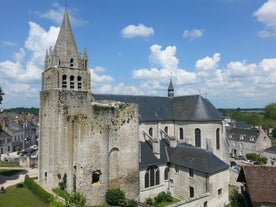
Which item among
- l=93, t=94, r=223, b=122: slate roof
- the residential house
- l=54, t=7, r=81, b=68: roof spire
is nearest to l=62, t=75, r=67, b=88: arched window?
l=54, t=7, r=81, b=68: roof spire

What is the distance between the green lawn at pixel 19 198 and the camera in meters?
23.4

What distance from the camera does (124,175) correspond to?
2388cm

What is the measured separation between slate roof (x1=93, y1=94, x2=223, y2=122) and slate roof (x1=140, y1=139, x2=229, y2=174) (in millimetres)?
4744

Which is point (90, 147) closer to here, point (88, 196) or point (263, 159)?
point (88, 196)

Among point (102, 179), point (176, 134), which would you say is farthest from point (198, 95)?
point (102, 179)

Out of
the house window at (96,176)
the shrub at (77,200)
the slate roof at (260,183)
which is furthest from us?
the house window at (96,176)

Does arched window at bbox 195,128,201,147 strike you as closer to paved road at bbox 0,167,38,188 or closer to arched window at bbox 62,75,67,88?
arched window at bbox 62,75,67,88

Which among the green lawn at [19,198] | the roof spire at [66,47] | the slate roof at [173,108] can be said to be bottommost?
the green lawn at [19,198]

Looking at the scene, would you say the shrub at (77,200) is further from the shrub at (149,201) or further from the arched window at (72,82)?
the arched window at (72,82)

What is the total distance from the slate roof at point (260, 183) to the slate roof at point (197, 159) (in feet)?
16.2

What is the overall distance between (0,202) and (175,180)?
686 inches

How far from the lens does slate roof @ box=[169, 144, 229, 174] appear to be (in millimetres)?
24812

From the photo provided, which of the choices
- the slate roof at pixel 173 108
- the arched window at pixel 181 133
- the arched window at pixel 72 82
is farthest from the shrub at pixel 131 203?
the arched window at pixel 181 133

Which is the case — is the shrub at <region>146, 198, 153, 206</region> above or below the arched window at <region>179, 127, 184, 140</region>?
below
